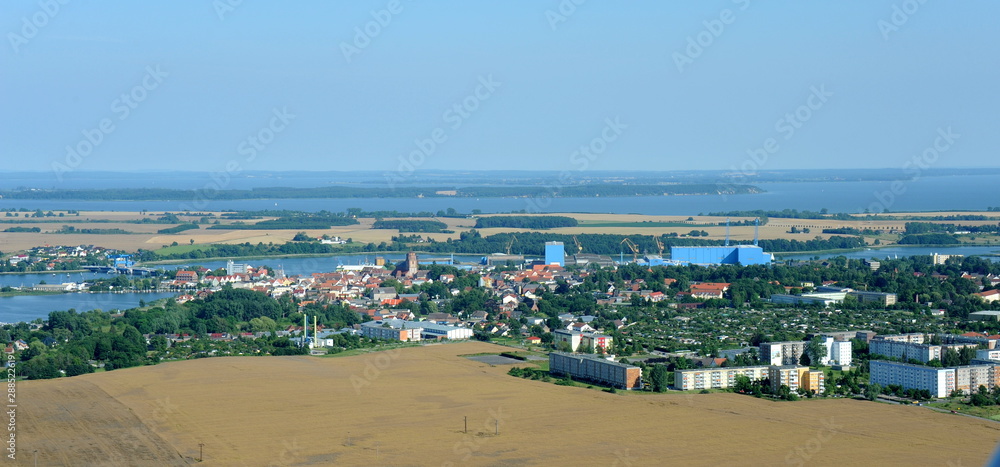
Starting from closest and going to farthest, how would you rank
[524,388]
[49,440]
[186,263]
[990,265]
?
[49,440] → [524,388] → [990,265] → [186,263]

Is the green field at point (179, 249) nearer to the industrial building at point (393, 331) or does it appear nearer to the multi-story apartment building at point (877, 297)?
the industrial building at point (393, 331)

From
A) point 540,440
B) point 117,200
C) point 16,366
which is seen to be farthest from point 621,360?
point 117,200

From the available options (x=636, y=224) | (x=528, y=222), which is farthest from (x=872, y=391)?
(x=528, y=222)

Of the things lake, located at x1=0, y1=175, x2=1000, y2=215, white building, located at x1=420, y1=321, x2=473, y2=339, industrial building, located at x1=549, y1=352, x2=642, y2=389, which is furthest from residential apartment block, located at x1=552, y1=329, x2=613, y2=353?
lake, located at x1=0, y1=175, x2=1000, y2=215

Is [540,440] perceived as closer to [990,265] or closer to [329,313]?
[329,313]

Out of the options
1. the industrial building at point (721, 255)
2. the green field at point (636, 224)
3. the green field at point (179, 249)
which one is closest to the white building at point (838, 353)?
the industrial building at point (721, 255)

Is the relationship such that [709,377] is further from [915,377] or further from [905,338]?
[905,338]

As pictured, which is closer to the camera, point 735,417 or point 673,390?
point 735,417

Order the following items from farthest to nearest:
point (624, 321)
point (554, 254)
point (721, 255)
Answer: point (554, 254) → point (721, 255) → point (624, 321)
